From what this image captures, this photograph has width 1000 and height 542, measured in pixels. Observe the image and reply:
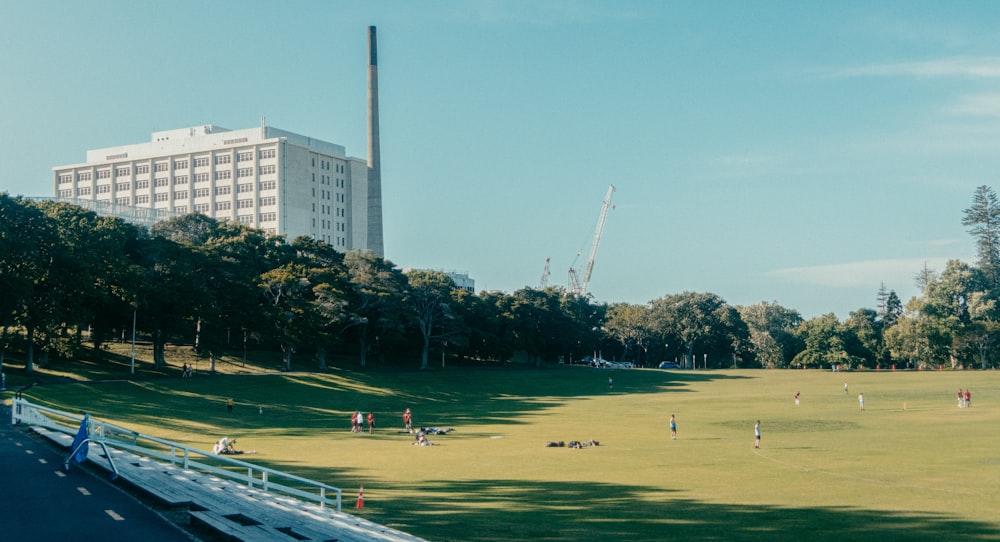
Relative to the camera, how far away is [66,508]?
73.5 ft

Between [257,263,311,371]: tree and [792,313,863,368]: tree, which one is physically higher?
[257,263,311,371]: tree

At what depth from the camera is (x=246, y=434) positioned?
60.8m

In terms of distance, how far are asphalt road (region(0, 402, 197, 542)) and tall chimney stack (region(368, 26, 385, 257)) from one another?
164472 millimetres

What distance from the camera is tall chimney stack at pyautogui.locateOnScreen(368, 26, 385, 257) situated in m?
194

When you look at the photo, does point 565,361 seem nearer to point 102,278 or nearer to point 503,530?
point 102,278

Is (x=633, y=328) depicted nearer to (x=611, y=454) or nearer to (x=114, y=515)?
(x=611, y=454)

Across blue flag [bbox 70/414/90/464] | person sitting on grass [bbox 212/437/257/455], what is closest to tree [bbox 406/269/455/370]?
person sitting on grass [bbox 212/437/257/455]

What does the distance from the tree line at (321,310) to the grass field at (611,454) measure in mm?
9052

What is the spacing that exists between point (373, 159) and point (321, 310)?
91158mm

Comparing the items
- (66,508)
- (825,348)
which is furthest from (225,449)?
(825,348)

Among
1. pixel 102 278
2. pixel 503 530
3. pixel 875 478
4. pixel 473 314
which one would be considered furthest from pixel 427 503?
pixel 473 314

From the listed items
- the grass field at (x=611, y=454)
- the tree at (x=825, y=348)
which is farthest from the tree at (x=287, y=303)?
the tree at (x=825, y=348)

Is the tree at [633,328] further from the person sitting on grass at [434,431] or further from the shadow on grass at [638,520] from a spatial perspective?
the shadow on grass at [638,520]

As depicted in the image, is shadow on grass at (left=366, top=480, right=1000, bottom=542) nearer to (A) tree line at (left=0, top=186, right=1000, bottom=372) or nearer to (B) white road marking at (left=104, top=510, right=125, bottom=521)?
(B) white road marking at (left=104, top=510, right=125, bottom=521)
